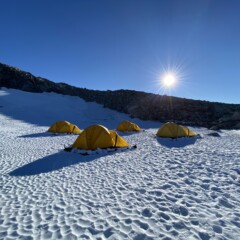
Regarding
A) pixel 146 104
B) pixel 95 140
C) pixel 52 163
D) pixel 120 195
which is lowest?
pixel 52 163

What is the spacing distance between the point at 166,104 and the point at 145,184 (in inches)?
1587

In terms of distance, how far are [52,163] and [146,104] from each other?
3683cm

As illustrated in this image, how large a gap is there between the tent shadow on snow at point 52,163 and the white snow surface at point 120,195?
1.6 inches

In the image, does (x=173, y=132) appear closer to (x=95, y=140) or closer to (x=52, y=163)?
(x=95, y=140)

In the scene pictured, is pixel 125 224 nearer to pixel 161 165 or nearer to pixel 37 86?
pixel 161 165

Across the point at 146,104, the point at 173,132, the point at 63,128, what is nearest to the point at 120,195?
the point at 173,132

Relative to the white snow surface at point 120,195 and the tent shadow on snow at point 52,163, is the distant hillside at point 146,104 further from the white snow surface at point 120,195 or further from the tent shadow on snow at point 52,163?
the tent shadow on snow at point 52,163

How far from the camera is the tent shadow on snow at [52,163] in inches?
420

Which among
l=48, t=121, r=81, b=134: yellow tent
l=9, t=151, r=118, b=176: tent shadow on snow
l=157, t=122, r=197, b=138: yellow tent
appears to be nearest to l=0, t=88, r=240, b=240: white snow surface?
l=9, t=151, r=118, b=176: tent shadow on snow

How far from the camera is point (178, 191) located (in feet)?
26.3

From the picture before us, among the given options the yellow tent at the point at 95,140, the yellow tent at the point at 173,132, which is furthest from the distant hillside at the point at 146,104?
the yellow tent at the point at 95,140

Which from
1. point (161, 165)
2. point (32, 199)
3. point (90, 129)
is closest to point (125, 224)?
point (32, 199)

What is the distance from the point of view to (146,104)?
156 ft

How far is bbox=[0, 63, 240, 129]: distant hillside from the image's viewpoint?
4253cm
